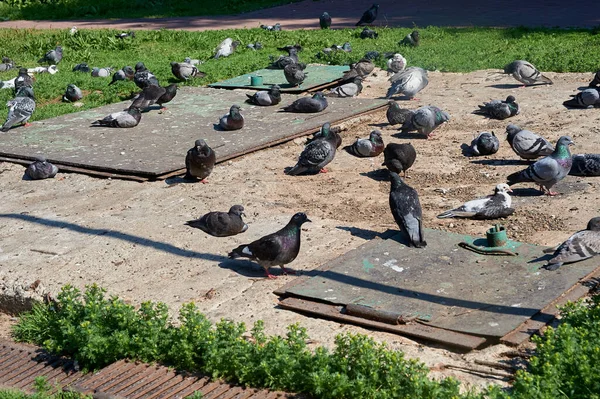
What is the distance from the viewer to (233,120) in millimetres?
11594

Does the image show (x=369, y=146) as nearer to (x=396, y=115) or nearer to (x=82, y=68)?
(x=396, y=115)

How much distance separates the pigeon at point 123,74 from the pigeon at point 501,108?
6495 millimetres

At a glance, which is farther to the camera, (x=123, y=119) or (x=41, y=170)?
(x=123, y=119)

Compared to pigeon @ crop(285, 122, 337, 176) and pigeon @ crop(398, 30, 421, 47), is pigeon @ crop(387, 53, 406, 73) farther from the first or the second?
pigeon @ crop(285, 122, 337, 176)

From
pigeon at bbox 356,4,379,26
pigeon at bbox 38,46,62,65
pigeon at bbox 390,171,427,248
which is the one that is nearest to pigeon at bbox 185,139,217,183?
pigeon at bbox 390,171,427,248

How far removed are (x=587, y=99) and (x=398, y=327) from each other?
7.10 metres

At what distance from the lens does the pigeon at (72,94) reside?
14.3 m

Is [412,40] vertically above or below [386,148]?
above

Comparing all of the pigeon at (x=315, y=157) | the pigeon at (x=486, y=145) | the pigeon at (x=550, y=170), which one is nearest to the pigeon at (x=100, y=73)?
the pigeon at (x=315, y=157)

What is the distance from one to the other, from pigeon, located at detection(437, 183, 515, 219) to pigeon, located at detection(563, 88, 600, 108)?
4297 mm

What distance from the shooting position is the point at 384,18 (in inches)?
859

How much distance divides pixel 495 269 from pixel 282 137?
4.91 meters

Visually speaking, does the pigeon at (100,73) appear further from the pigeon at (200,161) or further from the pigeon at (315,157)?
the pigeon at (315,157)

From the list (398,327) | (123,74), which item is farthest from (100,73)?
(398,327)
